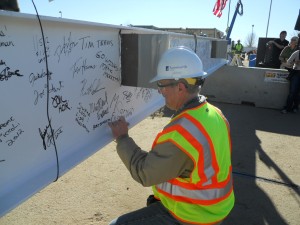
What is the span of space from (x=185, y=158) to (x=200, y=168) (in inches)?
4.5

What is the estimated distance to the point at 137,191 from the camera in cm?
419

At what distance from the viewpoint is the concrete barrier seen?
888 centimetres

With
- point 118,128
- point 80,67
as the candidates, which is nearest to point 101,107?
point 118,128

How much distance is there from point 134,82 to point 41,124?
42.1 inches

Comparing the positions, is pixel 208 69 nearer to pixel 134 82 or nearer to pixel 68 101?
pixel 134 82

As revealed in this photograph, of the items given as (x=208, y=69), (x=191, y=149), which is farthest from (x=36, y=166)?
(x=208, y=69)

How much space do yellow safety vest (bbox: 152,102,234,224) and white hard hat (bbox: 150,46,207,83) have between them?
0.25m

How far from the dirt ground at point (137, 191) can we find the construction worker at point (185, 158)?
1.67 meters

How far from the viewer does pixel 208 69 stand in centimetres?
684

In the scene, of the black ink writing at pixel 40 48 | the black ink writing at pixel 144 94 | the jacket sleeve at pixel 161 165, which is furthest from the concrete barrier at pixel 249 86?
the black ink writing at pixel 40 48

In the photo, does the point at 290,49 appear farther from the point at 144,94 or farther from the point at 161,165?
the point at 161,165

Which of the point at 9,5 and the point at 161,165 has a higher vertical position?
the point at 9,5

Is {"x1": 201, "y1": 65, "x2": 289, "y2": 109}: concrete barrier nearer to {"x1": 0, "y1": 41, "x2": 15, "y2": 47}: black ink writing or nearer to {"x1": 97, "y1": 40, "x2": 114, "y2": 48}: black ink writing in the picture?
{"x1": 97, "y1": 40, "x2": 114, "y2": 48}: black ink writing

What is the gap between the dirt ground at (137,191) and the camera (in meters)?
3.62
